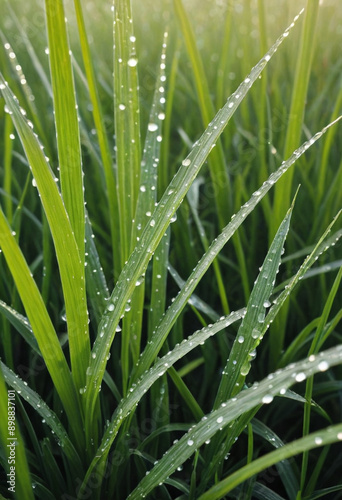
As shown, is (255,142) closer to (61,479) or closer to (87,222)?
(87,222)

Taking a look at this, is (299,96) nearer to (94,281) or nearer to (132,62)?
(132,62)

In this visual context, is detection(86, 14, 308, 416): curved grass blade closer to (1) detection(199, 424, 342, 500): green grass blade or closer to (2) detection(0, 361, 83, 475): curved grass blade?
(2) detection(0, 361, 83, 475): curved grass blade

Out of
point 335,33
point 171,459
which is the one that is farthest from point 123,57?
point 335,33

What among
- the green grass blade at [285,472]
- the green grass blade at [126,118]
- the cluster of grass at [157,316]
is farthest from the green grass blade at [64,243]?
the green grass blade at [285,472]

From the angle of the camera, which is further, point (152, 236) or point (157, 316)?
point (157, 316)

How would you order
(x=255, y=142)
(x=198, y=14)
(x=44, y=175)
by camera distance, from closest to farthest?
(x=44, y=175)
(x=255, y=142)
(x=198, y=14)

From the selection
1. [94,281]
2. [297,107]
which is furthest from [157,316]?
[297,107]
